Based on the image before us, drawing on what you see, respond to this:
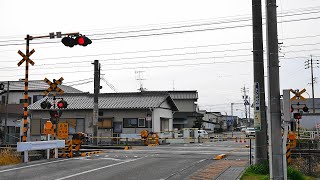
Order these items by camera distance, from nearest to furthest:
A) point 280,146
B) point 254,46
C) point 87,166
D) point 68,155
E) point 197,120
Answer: point 280,146
point 254,46
point 87,166
point 68,155
point 197,120

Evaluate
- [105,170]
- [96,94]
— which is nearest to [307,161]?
[105,170]

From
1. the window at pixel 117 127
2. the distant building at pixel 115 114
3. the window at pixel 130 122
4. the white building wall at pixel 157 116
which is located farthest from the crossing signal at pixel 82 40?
the window at pixel 117 127

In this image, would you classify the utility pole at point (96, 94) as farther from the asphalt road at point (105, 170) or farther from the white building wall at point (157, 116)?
the asphalt road at point (105, 170)

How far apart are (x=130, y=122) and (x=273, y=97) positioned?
3151 centimetres

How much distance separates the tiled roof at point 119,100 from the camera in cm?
3844

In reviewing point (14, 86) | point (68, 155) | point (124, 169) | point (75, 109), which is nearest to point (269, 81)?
point (124, 169)

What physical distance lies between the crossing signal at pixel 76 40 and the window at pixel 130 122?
75.2ft

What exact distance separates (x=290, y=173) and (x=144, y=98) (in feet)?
98.3

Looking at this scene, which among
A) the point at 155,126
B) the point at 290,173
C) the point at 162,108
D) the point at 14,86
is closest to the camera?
the point at 290,173

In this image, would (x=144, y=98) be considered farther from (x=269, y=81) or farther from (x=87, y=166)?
(x=269, y=81)

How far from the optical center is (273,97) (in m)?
7.46

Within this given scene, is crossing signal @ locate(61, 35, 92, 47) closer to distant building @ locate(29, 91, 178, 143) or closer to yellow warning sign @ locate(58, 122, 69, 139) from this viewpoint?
yellow warning sign @ locate(58, 122, 69, 139)

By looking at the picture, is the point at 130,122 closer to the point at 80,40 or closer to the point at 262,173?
the point at 80,40

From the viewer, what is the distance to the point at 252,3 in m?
11.9
